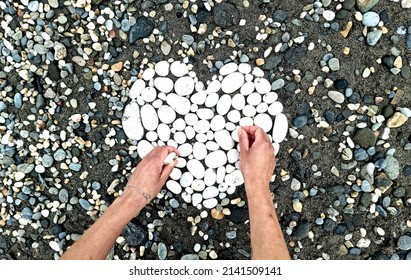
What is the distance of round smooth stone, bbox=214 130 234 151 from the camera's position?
5.48ft

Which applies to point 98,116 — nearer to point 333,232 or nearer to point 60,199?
point 60,199

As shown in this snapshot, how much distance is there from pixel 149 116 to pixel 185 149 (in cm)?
18

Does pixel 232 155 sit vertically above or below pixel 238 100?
below

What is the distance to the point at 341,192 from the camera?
1.66 m

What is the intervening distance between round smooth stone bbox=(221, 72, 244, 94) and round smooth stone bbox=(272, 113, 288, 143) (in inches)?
7.0

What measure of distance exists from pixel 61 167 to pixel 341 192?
102 cm

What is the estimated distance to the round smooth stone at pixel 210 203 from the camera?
5.51 ft

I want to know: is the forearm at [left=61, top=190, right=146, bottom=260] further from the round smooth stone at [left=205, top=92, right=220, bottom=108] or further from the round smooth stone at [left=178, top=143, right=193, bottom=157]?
the round smooth stone at [left=205, top=92, right=220, bottom=108]

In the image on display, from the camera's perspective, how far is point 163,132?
1679mm

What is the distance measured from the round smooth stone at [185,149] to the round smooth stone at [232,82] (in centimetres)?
Answer: 24

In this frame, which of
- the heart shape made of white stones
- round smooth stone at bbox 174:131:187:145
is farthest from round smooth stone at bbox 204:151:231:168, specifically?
round smooth stone at bbox 174:131:187:145

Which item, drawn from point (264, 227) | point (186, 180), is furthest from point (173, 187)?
point (264, 227)

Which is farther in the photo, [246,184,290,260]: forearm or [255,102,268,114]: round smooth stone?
[255,102,268,114]: round smooth stone

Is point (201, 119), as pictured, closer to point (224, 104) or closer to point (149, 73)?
point (224, 104)
